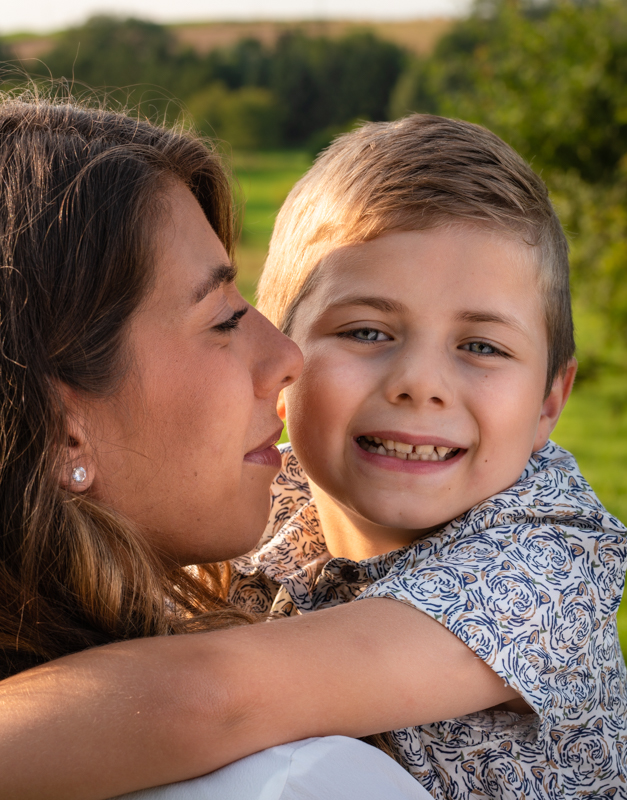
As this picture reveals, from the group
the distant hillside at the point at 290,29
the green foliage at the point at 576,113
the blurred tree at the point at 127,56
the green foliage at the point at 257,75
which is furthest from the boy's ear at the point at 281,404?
the blurred tree at the point at 127,56

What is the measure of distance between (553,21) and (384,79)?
6688 millimetres

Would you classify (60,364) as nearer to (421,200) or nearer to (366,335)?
(366,335)

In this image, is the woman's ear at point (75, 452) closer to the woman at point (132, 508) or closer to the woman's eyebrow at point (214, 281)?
the woman at point (132, 508)

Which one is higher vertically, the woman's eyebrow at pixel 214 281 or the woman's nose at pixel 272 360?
the woman's eyebrow at pixel 214 281

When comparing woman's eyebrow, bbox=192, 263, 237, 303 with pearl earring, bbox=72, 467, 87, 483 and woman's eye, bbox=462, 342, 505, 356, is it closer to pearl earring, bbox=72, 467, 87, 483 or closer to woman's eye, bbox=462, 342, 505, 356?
pearl earring, bbox=72, 467, 87, 483

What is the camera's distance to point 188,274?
1.91 metres

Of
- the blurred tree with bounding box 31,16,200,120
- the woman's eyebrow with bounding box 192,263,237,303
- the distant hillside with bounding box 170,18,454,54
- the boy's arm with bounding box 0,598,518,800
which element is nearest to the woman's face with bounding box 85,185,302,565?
the woman's eyebrow with bounding box 192,263,237,303

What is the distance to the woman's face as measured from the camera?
1854mm

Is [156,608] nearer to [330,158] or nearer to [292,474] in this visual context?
[292,474]

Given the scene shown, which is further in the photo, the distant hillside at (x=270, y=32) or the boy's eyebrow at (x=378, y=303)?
the distant hillside at (x=270, y=32)

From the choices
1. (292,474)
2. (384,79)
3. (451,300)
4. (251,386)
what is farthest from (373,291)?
(384,79)

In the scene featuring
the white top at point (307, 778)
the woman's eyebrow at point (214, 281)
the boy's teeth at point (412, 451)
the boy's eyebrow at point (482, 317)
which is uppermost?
the woman's eyebrow at point (214, 281)

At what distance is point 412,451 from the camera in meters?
2.23

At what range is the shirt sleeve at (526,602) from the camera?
6.09 ft
